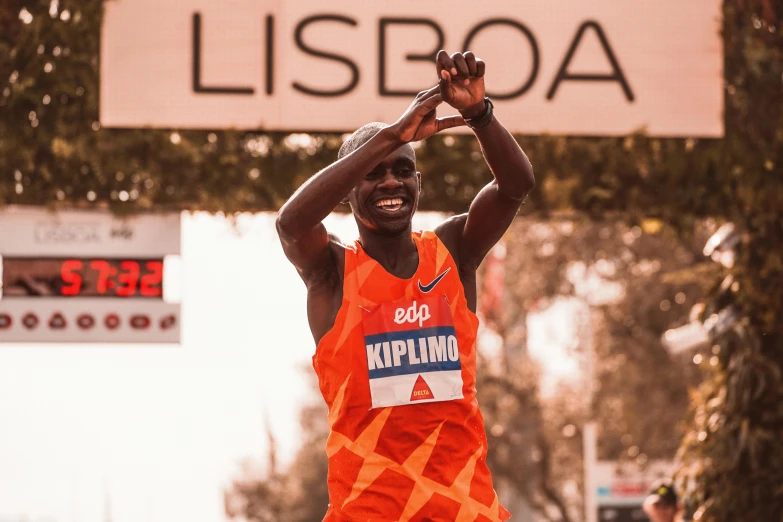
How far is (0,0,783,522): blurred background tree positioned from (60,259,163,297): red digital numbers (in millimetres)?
620

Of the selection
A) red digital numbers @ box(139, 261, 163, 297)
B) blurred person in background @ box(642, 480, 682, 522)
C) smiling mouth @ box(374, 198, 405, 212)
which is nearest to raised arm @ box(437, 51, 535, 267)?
smiling mouth @ box(374, 198, 405, 212)

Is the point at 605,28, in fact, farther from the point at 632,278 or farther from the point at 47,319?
the point at 632,278

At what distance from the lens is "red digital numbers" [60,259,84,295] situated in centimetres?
927

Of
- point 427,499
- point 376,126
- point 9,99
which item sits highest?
point 9,99

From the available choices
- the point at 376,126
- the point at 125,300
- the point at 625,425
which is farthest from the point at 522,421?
the point at 376,126

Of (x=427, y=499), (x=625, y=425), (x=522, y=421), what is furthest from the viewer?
(x=522, y=421)

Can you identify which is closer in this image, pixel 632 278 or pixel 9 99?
pixel 9 99

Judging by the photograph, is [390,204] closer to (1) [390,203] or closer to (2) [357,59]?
(1) [390,203]

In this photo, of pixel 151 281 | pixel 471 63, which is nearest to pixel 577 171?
pixel 151 281

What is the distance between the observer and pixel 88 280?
30.5 ft

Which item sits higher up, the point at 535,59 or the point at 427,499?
the point at 535,59

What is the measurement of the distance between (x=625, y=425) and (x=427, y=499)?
18.5 meters

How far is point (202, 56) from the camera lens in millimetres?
8250

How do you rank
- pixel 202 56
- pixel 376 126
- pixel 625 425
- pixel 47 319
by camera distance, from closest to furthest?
pixel 376 126
pixel 202 56
pixel 47 319
pixel 625 425
